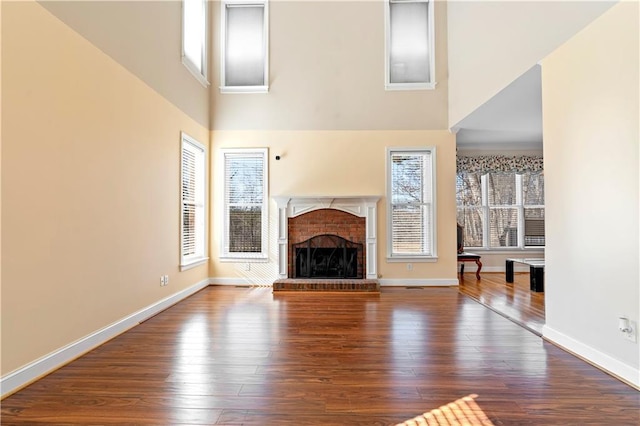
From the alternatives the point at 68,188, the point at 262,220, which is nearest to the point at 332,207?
the point at 262,220

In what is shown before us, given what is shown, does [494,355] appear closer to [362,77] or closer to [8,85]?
[8,85]

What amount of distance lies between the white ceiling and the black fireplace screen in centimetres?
269

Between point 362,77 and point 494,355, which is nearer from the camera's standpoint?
point 494,355

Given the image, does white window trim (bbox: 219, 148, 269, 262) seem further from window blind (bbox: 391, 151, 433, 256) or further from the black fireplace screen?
window blind (bbox: 391, 151, 433, 256)

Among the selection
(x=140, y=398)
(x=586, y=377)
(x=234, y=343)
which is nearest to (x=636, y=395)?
(x=586, y=377)

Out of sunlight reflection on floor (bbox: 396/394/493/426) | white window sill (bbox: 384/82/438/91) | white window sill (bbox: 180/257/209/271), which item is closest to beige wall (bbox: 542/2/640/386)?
sunlight reflection on floor (bbox: 396/394/493/426)

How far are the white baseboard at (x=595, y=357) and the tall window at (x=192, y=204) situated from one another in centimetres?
439

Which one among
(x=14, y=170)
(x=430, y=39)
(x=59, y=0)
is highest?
(x=430, y=39)

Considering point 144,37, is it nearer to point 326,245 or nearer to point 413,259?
point 326,245

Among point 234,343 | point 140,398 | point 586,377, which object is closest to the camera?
point 140,398

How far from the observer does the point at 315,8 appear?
585 centimetres

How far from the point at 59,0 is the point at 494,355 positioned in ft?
14.4

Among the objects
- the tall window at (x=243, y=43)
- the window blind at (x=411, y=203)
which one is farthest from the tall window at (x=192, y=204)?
the window blind at (x=411, y=203)

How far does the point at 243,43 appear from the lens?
237 inches
